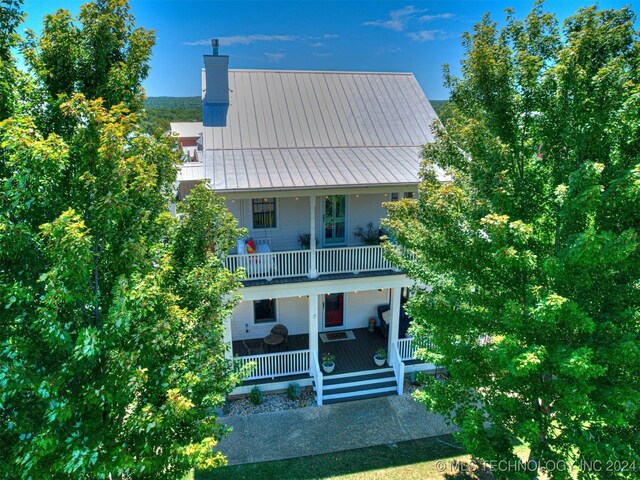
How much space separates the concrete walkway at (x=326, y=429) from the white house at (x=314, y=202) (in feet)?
2.13

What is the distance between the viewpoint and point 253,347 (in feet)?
47.3

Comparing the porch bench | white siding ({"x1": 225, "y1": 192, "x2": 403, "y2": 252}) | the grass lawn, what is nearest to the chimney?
white siding ({"x1": 225, "y1": 192, "x2": 403, "y2": 252})

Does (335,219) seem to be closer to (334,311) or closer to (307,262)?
(307,262)

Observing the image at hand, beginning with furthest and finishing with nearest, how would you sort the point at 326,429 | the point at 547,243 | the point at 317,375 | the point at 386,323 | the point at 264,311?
the point at 386,323
the point at 264,311
the point at 317,375
the point at 326,429
the point at 547,243

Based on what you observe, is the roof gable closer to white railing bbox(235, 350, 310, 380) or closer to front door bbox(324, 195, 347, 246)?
front door bbox(324, 195, 347, 246)

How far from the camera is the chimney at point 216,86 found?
15906mm

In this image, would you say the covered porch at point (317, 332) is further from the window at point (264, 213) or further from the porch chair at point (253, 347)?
the window at point (264, 213)

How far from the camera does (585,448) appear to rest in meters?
5.73

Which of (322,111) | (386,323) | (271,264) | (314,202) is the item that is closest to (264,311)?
(271,264)

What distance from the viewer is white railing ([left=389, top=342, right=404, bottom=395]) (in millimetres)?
12922

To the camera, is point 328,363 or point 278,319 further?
point 278,319

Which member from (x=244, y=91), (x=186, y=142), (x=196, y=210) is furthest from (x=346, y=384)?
(x=186, y=142)

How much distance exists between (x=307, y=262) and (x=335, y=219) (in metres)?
2.65

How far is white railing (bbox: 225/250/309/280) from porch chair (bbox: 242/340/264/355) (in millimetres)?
3522
